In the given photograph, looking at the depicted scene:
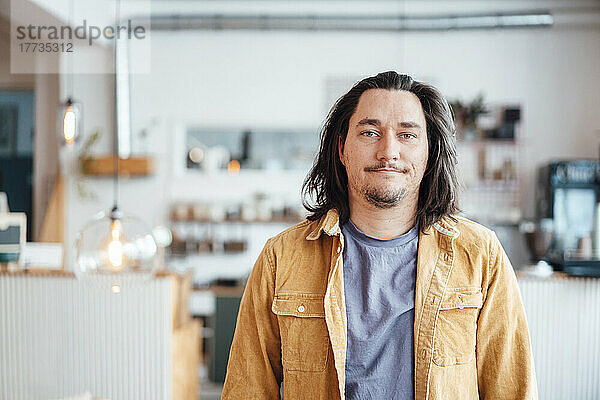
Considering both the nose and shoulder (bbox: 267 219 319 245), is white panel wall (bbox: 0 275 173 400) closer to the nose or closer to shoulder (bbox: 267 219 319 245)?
shoulder (bbox: 267 219 319 245)

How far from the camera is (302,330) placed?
194 cm

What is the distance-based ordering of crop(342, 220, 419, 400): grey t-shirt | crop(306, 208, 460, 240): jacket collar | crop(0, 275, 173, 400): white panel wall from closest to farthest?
1. crop(342, 220, 419, 400): grey t-shirt
2. crop(306, 208, 460, 240): jacket collar
3. crop(0, 275, 173, 400): white panel wall

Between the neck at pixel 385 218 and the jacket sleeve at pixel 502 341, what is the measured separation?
279mm

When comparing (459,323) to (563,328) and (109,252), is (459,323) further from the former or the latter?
(563,328)

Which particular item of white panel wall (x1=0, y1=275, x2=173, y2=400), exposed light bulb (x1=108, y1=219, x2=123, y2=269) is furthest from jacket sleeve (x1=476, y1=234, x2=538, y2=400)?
white panel wall (x1=0, y1=275, x2=173, y2=400)

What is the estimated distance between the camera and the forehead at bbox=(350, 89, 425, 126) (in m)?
1.93

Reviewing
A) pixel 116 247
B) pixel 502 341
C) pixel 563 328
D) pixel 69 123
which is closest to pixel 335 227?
pixel 502 341

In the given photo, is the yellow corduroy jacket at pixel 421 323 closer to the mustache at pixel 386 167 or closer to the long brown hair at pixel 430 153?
the long brown hair at pixel 430 153

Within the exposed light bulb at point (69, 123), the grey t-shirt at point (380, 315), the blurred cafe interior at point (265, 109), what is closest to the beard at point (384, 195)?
the grey t-shirt at point (380, 315)

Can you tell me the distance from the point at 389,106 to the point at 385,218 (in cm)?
35

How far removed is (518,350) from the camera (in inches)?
75.2

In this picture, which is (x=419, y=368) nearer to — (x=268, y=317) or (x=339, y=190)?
(x=268, y=317)

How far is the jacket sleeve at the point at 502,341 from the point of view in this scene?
1.90m

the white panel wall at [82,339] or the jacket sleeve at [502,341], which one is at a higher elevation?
the jacket sleeve at [502,341]
